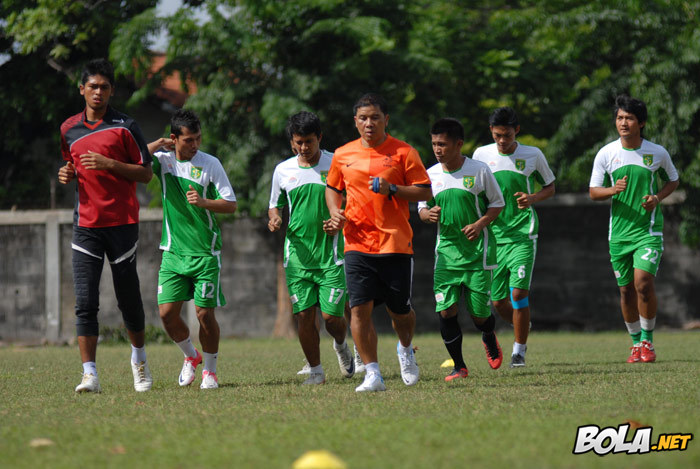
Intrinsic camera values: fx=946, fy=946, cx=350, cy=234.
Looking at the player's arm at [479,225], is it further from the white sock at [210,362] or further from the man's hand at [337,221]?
the white sock at [210,362]

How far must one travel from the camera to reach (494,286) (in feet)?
32.0

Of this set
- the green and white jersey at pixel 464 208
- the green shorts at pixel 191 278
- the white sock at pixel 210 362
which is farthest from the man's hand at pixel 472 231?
the white sock at pixel 210 362

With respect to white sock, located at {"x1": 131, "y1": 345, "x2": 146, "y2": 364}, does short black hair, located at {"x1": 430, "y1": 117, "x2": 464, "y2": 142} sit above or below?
above

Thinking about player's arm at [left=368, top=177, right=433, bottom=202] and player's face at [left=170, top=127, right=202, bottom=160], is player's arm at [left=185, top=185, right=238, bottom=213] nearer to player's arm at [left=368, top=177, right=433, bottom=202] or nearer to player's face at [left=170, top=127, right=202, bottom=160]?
player's face at [left=170, top=127, right=202, bottom=160]

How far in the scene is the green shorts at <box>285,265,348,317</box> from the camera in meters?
8.21

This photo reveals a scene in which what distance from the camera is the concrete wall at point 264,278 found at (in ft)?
58.0

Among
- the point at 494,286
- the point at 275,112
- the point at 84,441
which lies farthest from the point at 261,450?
the point at 275,112

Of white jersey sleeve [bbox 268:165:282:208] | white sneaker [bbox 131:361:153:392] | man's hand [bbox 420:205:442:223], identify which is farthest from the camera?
white jersey sleeve [bbox 268:165:282:208]

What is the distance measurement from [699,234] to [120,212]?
12.4 metres

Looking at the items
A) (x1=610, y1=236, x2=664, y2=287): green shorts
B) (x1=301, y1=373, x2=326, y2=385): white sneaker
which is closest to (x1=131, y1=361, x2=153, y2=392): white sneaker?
(x1=301, y1=373, x2=326, y2=385): white sneaker

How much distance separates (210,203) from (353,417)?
2.84 m

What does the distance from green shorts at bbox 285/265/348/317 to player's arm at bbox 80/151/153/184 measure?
156 cm

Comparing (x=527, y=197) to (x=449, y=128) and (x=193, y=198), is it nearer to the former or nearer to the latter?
(x=449, y=128)

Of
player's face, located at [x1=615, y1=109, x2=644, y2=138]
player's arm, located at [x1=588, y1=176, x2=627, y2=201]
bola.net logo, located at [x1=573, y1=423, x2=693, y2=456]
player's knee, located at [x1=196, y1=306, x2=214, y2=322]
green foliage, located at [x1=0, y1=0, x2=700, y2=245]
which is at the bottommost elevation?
bola.net logo, located at [x1=573, y1=423, x2=693, y2=456]
